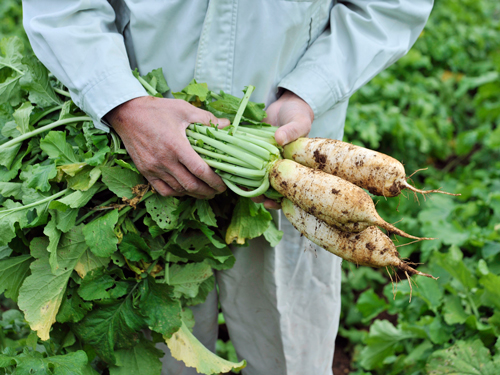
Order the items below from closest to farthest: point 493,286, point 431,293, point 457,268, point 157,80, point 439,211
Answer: point 157,80 → point 493,286 → point 457,268 → point 431,293 → point 439,211

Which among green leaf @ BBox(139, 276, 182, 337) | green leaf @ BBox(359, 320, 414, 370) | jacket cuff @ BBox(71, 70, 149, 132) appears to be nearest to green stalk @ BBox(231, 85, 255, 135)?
jacket cuff @ BBox(71, 70, 149, 132)

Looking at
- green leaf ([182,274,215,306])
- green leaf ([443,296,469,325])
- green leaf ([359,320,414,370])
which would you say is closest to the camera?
green leaf ([182,274,215,306])

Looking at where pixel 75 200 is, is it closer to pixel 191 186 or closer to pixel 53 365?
pixel 191 186

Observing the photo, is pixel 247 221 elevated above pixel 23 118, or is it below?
below

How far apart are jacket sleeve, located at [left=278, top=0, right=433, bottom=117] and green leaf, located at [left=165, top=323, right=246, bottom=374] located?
112 cm

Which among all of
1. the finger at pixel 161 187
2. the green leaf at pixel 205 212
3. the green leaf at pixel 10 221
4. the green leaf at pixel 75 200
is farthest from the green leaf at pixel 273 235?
the green leaf at pixel 10 221

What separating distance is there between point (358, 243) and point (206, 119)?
2.41 ft

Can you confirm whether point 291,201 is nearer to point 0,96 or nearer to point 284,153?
point 284,153

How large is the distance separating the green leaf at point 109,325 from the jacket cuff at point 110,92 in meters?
0.77

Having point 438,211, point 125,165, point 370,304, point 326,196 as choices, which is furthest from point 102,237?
point 438,211

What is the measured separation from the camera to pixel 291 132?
5.15ft

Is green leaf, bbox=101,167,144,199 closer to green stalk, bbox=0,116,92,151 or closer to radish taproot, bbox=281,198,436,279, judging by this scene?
green stalk, bbox=0,116,92,151

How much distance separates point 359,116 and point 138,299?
3.30 m

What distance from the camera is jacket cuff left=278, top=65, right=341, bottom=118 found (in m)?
1.68
